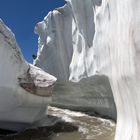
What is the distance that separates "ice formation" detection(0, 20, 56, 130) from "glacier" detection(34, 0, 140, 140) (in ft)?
3.59

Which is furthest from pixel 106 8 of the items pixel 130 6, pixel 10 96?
pixel 10 96

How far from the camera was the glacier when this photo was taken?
3797 mm

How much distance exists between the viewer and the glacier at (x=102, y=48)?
3.80m

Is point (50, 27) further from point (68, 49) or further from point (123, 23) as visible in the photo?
point (123, 23)

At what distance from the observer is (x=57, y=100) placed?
11.1 metres

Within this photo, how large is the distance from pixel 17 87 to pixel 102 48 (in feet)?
6.17

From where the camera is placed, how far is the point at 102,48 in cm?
594

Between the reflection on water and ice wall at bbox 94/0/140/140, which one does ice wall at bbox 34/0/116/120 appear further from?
ice wall at bbox 94/0/140/140

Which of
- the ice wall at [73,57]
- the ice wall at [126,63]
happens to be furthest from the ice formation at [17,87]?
the ice wall at [126,63]

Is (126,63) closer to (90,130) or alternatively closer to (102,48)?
(102,48)

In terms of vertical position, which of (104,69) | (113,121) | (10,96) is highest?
(104,69)

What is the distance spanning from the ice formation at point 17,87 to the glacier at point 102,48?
1.09 meters

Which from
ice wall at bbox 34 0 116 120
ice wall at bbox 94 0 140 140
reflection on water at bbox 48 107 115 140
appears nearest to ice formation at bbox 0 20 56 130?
reflection on water at bbox 48 107 115 140

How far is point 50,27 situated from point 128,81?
24.3 feet
